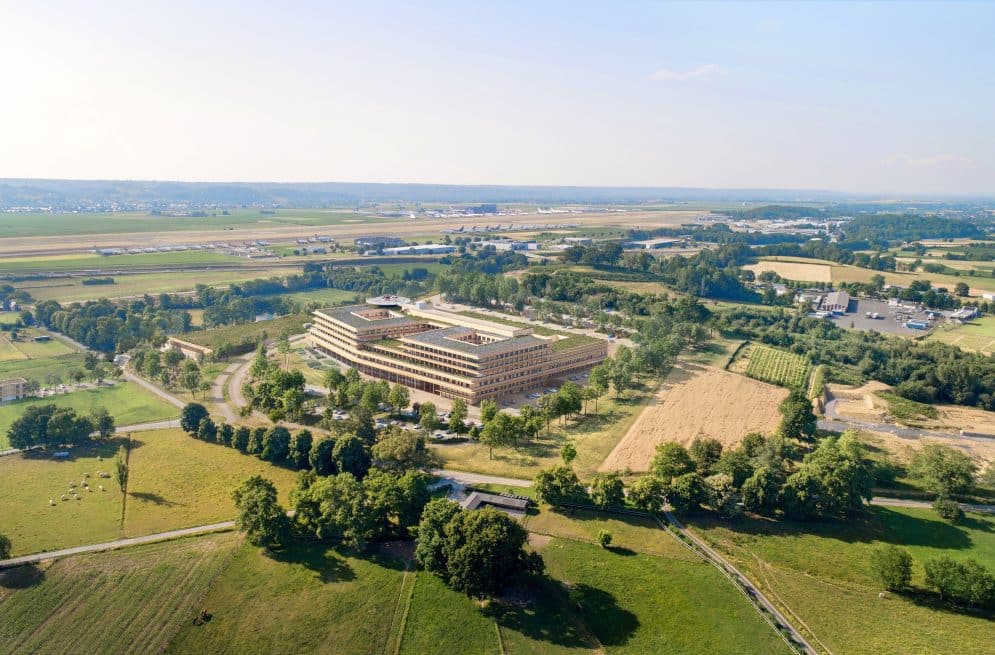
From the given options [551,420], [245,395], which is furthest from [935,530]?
[245,395]

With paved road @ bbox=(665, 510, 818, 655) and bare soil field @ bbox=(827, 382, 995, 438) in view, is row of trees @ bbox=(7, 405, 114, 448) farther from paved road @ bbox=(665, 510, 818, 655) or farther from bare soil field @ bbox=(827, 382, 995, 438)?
bare soil field @ bbox=(827, 382, 995, 438)

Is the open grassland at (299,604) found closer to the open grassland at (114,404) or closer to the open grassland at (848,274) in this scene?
the open grassland at (114,404)

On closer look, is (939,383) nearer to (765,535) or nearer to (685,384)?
(685,384)

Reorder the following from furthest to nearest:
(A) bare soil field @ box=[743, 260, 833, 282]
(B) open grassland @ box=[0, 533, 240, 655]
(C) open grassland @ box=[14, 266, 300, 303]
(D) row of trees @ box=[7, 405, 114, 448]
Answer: (A) bare soil field @ box=[743, 260, 833, 282] → (C) open grassland @ box=[14, 266, 300, 303] → (D) row of trees @ box=[7, 405, 114, 448] → (B) open grassland @ box=[0, 533, 240, 655]

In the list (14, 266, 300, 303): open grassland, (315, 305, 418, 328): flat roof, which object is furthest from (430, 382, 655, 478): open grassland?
(14, 266, 300, 303): open grassland

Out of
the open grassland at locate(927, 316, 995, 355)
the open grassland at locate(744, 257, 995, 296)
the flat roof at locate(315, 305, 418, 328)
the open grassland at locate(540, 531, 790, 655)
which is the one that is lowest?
the open grassland at locate(540, 531, 790, 655)

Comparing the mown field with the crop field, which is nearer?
the mown field

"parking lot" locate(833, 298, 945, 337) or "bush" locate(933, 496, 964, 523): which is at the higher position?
"parking lot" locate(833, 298, 945, 337)
